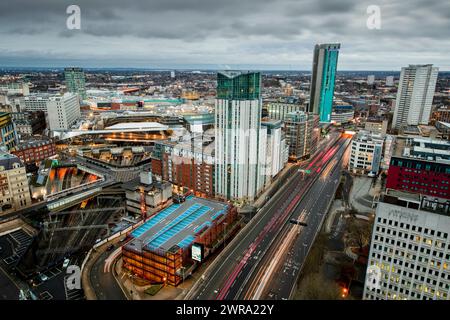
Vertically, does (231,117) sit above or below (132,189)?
above

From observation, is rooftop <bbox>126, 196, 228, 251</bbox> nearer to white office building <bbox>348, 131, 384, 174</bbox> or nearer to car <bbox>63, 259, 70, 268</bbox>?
car <bbox>63, 259, 70, 268</bbox>

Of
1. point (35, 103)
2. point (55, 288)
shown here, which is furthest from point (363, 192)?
point (35, 103)

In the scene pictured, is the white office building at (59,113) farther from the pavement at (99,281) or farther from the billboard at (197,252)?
the billboard at (197,252)

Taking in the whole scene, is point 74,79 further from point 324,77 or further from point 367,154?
point 367,154

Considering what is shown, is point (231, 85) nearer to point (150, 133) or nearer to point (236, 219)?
point (236, 219)

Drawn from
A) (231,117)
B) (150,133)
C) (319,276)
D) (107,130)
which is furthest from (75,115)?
(319,276)

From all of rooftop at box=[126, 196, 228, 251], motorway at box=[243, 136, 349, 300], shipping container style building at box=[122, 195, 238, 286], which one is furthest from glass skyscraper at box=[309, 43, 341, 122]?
rooftop at box=[126, 196, 228, 251]
